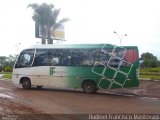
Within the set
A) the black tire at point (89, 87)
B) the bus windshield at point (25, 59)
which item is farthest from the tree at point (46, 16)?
the black tire at point (89, 87)

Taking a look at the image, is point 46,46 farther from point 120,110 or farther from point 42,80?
point 120,110

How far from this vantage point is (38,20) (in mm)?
57938

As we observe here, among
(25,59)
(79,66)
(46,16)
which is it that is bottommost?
(79,66)

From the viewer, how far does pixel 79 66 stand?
22844mm

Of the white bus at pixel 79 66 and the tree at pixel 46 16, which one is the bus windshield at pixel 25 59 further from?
the tree at pixel 46 16

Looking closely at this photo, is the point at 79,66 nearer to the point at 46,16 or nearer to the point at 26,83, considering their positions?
the point at 26,83

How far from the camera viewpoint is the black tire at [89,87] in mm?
22500

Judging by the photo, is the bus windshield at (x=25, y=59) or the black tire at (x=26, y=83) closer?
the bus windshield at (x=25, y=59)

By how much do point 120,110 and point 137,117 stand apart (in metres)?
2.01

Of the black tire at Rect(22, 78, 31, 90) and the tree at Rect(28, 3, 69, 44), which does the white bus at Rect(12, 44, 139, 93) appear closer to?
the black tire at Rect(22, 78, 31, 90)

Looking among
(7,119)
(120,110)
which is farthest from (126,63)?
(7,119)

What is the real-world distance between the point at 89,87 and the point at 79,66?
53.3 inches

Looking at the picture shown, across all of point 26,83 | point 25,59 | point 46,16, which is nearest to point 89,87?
point 26,83

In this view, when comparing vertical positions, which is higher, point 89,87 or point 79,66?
point 79,66
